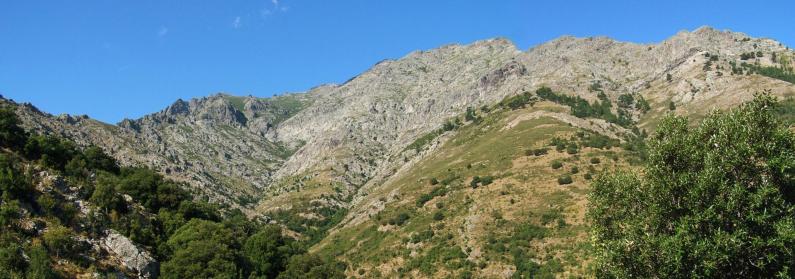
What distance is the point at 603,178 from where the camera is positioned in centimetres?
3328

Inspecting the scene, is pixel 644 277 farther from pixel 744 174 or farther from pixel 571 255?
pixel 571 255

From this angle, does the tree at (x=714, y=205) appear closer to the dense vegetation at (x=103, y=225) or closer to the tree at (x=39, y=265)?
the tree at (x=39, y=265)

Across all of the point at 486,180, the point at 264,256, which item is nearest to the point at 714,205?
the point at 264,256

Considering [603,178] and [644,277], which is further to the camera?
[603,178]

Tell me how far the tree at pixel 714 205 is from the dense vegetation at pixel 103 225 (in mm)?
45311

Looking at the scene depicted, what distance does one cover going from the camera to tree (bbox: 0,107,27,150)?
72.2 m

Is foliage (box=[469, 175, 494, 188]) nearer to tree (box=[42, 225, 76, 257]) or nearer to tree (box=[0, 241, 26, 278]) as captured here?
tree (box=[42, 225, 76, 257])

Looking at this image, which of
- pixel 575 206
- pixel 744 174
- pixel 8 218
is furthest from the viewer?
pixel 575 206

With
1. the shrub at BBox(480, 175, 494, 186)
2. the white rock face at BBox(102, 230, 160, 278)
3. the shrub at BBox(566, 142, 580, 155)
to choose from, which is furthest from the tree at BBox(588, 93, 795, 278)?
the shrub at BBox(566, 142, 580, 155)

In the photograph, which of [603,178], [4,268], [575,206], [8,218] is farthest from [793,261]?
[575,206]

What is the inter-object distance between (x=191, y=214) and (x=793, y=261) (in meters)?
86.6

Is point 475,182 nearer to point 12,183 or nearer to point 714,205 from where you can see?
point 12,183

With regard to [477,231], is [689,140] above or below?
above

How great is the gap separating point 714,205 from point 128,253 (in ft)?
184
